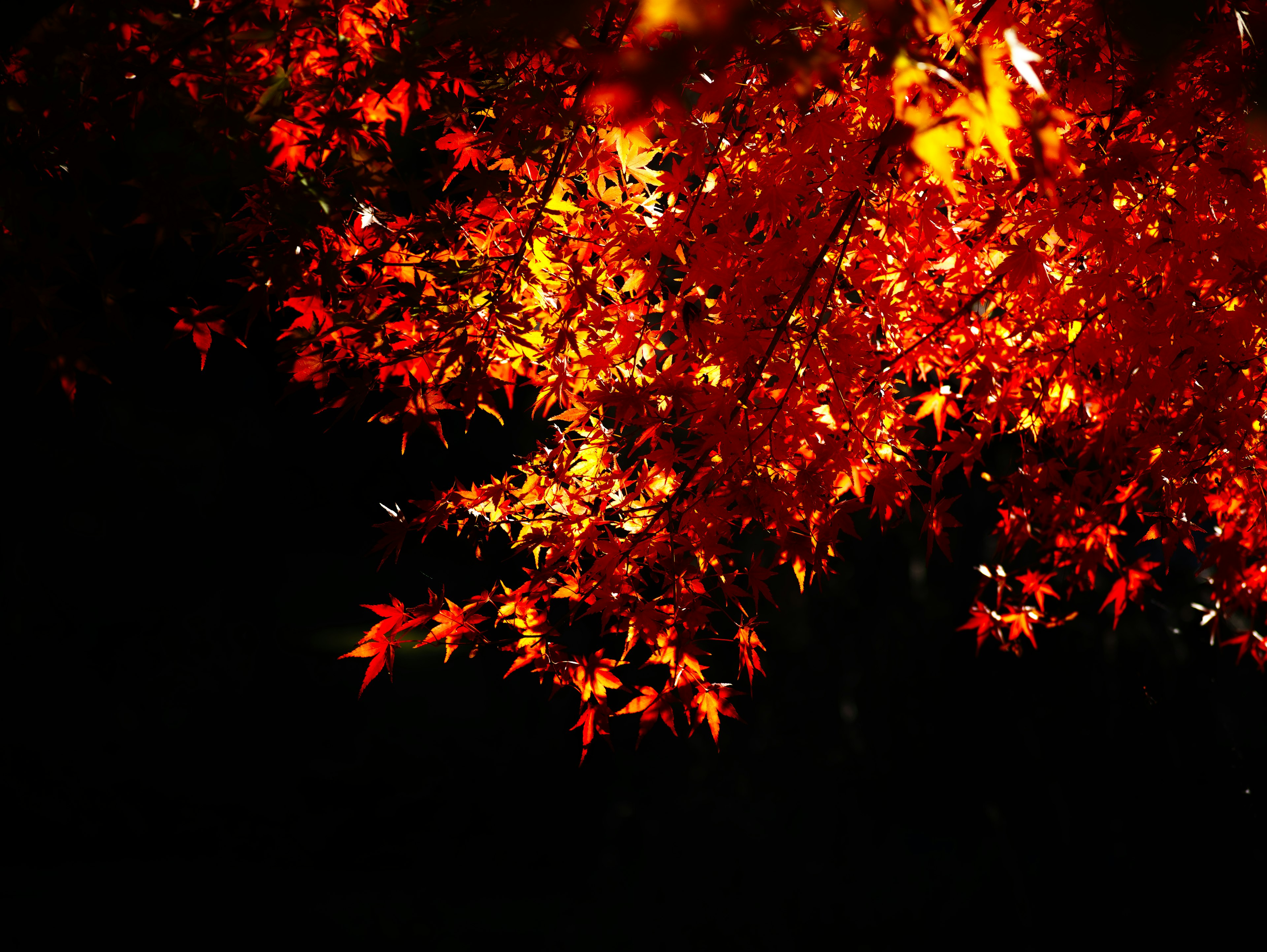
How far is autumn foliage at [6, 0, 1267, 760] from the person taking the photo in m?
1.55

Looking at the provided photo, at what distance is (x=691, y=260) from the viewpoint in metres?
1.66

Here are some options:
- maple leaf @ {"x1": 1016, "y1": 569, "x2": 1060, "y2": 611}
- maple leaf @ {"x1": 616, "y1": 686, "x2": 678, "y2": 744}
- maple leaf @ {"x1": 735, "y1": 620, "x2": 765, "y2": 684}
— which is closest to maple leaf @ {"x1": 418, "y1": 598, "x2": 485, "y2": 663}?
maple leaf @ {"x1": 616, "y1": 686, "x2": 678, "y2": 744}

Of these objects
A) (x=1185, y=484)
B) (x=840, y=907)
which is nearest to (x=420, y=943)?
(x=840, y=907)

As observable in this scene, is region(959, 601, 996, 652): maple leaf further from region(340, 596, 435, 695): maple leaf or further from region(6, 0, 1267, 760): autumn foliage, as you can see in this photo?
region(340, 596, 435, 695): maple leaf

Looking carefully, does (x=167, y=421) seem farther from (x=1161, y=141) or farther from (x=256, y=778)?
(x=1161, y=141)

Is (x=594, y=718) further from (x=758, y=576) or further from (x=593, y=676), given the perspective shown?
(x=758, y=576)

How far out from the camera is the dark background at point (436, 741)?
377cm

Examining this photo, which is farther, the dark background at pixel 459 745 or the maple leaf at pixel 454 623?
the dark background at pixel 459 745

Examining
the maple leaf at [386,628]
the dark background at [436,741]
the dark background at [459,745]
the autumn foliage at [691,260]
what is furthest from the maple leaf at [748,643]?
the dark background at [459,745]

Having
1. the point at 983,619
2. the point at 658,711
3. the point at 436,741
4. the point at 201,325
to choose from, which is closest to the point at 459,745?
the point at 436,741

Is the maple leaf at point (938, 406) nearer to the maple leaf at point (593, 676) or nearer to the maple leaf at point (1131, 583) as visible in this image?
the maple leaf at point (1131, 583)

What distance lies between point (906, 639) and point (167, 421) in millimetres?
4202

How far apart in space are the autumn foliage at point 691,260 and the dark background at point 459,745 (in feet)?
7.80

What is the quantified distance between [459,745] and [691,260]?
3303mm
